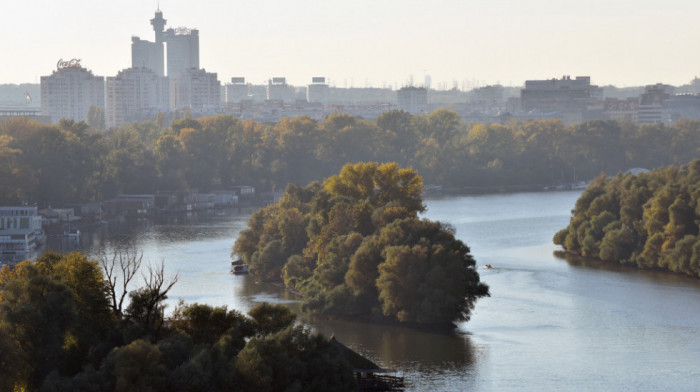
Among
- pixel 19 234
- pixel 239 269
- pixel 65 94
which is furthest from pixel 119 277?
pixel 65 94

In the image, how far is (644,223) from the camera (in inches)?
1183

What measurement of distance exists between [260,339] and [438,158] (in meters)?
44.5

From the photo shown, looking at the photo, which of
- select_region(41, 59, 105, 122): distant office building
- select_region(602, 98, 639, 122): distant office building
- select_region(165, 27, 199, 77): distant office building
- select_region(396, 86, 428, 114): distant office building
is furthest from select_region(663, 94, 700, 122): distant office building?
select_region(165, 27, 199, 77): distant office building

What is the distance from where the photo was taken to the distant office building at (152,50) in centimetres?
13050

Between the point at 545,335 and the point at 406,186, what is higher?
the point at 406,186

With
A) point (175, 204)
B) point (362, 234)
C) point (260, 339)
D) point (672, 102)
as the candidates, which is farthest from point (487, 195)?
point (672, 102)

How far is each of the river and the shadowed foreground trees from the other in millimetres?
3252

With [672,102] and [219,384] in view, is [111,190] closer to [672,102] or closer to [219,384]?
[219,384]

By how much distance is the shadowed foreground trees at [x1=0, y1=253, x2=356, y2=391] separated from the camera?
13.7m

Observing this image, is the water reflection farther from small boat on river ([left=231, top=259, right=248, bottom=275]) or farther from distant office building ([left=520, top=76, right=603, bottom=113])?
distant office building ([left=520, top=76, right=603, bottom=113])

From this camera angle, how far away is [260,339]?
14570 mm

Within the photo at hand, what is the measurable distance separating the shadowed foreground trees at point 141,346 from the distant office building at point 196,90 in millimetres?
88197

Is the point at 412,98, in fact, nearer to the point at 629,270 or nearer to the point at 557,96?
the point at 557,96

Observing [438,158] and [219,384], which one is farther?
[438,158]
